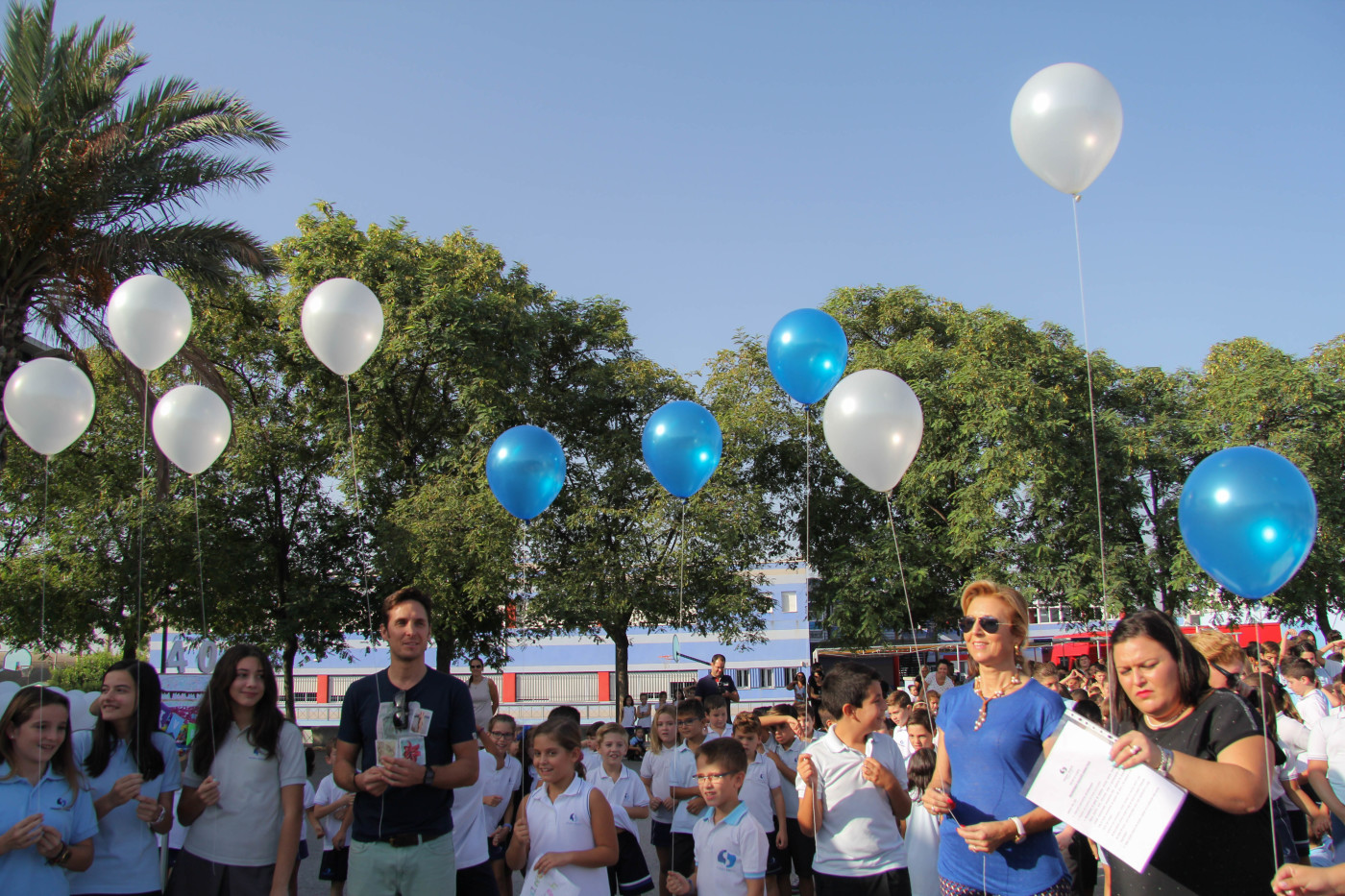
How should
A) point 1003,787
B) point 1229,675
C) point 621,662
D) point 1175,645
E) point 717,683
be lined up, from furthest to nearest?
point 621,662, point 717,683, point 1229,675, point 1003,787, point 1175,645

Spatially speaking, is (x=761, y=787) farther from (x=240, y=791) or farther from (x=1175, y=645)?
(x=1175, y=645)

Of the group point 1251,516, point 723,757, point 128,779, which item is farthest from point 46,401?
point 1251,516

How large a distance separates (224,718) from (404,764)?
100cm

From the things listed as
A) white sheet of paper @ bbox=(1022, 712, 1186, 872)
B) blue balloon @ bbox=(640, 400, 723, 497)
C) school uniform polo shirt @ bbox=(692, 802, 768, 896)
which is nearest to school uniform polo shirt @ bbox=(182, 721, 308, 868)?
school uniform polo shirt @ bbox=(692, 802, 768, 896)

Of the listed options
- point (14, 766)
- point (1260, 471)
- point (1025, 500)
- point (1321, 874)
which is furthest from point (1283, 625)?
point (14, 766)

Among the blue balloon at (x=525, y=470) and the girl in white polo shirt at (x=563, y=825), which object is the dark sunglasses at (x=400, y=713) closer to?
the girl in white polo shirt at (x=563, y=825)

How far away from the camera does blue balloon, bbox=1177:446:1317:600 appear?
12.3 ft

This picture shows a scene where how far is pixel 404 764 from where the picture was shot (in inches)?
139

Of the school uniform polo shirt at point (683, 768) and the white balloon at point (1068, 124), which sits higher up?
the white balloon at point (1068, 124)

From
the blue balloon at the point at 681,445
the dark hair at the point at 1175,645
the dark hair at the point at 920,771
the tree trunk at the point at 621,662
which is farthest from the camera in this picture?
the tree trunk at the point at 621,662

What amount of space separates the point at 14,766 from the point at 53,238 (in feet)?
28.1

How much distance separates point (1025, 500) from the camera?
887 inches

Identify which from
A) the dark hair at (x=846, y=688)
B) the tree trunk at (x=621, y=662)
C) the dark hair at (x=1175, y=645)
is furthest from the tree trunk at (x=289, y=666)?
the dark hair at (x=1175, y=645)

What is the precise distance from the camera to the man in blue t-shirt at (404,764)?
3.61 meters
